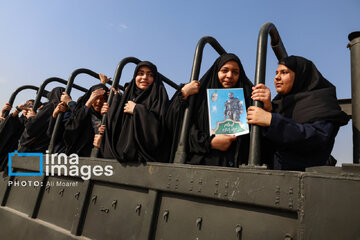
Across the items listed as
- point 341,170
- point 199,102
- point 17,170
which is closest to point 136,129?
point 199,102

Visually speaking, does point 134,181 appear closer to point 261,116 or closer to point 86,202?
point 86,202

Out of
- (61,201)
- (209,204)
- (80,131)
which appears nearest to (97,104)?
(80,131)

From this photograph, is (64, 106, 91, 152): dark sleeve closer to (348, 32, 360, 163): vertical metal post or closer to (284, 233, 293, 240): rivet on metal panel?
(284, 233, 293, 240): rivet on metal panel

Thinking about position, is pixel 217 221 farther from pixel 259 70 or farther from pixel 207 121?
pixel 259 70

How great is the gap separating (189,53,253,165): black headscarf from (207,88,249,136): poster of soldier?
168 mm

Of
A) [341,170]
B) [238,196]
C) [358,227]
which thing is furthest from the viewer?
[238,196]

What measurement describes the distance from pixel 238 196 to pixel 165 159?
3.72 feet

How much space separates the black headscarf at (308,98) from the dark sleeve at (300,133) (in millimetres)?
83

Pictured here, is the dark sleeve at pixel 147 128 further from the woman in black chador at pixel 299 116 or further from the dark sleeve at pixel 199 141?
the woman in black chador at pixel 299 116

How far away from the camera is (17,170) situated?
4.11 m

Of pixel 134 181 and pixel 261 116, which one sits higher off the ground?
pixel 261 116

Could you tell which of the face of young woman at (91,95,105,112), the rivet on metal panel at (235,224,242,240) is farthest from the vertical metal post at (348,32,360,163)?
the face of young woman at (91,95,105,112)

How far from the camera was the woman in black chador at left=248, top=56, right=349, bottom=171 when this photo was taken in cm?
175

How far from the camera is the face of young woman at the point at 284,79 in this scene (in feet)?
6.86
